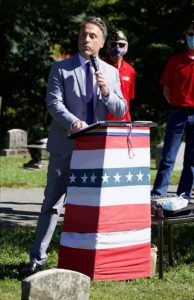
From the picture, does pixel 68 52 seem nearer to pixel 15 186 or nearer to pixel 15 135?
pixel 15 135

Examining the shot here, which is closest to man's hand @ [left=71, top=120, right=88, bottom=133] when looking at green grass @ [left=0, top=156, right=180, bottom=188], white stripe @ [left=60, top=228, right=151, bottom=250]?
white stripe @ [left=60, top=228, right=151, bottom=250]

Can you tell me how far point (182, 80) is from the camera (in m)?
8.12

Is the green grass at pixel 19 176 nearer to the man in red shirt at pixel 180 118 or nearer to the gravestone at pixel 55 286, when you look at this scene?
the man in red shirt at pixel 180 118

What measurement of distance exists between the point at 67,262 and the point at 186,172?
307cm

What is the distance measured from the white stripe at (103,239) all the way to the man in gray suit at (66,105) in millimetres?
371

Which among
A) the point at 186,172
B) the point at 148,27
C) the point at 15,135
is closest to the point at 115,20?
the point at 148,27

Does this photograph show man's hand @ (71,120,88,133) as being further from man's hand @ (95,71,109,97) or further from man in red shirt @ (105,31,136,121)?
man in red shirt @ (105,31,136,121)

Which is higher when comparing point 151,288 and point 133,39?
point 133,39

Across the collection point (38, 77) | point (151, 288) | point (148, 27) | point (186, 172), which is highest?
point (148, 27)

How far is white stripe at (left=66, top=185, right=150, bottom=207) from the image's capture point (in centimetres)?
543

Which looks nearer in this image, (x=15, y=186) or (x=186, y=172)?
(x=186, y=172)

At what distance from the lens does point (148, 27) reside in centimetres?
3128

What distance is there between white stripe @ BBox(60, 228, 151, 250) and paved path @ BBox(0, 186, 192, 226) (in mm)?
3302

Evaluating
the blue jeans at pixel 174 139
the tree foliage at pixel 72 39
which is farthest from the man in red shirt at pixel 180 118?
the tree foliage at pixel 72 39
